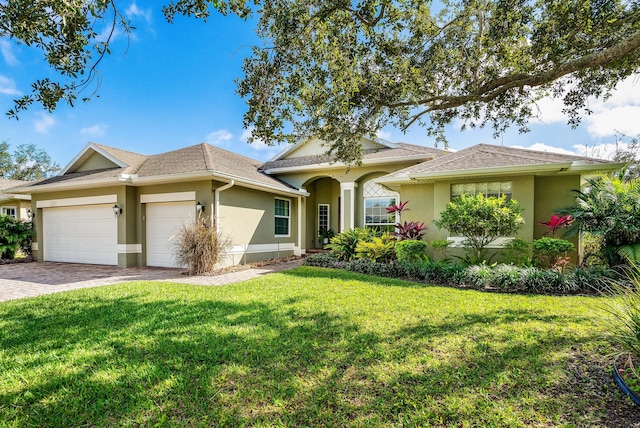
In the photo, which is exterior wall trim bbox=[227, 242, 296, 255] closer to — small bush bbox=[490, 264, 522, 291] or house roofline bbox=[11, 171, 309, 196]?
house roofline bbox=[11, 171, 309, 196]

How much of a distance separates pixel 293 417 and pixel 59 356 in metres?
3.10

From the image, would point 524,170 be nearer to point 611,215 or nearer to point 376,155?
point 611,215

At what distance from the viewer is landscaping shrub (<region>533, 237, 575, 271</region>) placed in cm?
811

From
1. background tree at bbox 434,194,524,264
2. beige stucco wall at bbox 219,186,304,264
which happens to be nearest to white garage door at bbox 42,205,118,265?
beige stucco wall at bbox 219,186,304,264

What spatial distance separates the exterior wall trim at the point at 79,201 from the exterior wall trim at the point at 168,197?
112cm

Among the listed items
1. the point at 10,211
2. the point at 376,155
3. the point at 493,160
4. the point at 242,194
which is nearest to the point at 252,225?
the point at 242,194

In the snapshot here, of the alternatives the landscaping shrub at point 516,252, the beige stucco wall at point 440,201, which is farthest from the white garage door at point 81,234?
the landscaping shrub at point 516,252

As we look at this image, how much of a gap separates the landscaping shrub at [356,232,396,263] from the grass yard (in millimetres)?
4438

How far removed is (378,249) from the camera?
33.8 feet

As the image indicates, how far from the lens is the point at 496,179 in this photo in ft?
32.2

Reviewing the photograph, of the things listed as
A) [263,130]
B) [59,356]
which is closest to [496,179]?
[263,130]

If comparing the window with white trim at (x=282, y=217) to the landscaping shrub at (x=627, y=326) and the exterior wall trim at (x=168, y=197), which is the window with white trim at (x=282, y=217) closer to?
the exterior wall trim at (x=168, y=197)

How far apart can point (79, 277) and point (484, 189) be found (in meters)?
13.3

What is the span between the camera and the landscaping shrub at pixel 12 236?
42.9ft
